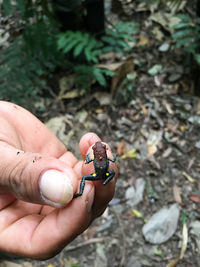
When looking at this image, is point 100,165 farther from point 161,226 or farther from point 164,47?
point 164,47

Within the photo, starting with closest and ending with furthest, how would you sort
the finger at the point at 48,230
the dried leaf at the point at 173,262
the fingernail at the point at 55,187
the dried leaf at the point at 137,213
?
the fingernail at the point at 55,187 < the finger at the point at 48,230 < the dried leaf at the point at 173,262 < the dried leaf at the point at 137,213

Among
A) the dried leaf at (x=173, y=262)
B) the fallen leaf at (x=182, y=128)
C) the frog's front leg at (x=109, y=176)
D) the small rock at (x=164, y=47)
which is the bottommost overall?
the dried leaf at (x=173, y=262)

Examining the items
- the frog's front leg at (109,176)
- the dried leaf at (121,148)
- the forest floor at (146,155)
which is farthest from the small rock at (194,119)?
the frog's front leg at (109,176)

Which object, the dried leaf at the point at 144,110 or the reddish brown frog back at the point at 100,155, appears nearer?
the reddish brown frog back at the point at 100,155

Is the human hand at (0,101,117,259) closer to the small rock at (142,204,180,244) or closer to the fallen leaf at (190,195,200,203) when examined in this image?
the small rock at (142,204,180,244)

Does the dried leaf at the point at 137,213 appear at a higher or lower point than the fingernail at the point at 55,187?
lower

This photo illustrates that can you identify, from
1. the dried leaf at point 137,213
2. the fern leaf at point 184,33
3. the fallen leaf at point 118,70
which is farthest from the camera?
the fallen leaf at point 118,70

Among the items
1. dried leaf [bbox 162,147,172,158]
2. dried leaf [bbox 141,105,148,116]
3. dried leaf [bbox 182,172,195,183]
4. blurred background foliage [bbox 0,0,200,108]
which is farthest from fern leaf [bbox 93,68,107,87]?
dried leaf [bbox 182,172,195,183]

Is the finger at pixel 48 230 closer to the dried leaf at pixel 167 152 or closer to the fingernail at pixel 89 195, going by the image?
the fingernail at pixel 89 195

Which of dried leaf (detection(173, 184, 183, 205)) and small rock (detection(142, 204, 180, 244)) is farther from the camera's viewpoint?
dried leaf (detection(173, 184, 183, 205))
